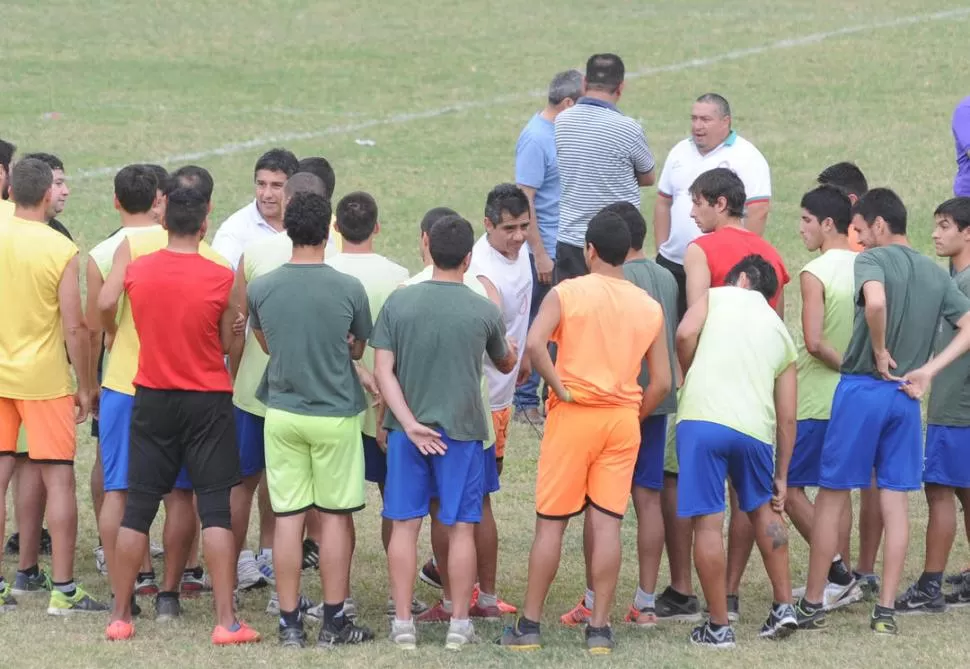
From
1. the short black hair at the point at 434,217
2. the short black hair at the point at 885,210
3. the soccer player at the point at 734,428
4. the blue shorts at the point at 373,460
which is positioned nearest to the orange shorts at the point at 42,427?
the blue shorts at the point at 373,460

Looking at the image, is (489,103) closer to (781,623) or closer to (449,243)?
(449,243)

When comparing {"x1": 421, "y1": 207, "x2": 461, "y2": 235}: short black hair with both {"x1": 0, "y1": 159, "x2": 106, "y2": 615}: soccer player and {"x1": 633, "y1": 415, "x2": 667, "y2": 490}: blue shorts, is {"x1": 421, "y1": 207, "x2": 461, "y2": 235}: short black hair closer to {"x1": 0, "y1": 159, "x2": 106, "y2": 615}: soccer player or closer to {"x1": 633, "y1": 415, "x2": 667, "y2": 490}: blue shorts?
{"x1": 633, "y1": 415, "x2": 667, "y2": 490}: blue shorts

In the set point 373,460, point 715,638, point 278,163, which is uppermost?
point 278,163

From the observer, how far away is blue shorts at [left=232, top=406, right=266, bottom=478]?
26.0ft

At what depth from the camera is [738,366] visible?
727cm

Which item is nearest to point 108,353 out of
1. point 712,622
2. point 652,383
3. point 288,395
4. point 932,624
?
point 288,395

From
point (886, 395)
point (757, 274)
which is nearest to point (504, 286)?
point (757, 274)

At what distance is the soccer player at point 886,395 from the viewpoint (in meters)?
7.58

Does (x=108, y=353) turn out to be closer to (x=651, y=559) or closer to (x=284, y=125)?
(x=651, y=559)

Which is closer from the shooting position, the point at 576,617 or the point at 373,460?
the point at 576,617

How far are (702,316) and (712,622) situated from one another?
143 cm

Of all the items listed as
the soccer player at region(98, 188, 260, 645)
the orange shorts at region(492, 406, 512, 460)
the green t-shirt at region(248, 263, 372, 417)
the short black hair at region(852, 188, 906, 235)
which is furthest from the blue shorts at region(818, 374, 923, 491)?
the soccer player at region(98, 188, 260, 645)

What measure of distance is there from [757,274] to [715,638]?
5.65 feet

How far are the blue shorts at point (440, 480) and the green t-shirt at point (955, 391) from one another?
2507 millimetres
